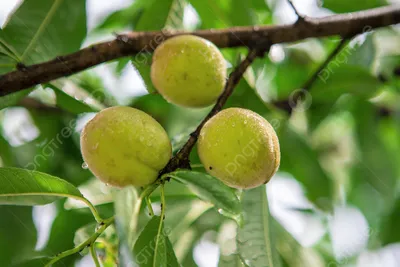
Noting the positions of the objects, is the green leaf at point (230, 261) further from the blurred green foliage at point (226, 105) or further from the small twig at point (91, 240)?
the small twig at point (91, 240)

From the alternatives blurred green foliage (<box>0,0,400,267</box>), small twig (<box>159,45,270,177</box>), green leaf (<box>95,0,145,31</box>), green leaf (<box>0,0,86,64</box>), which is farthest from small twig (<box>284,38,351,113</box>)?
green leaf (<box>0,0,86,64</box>)

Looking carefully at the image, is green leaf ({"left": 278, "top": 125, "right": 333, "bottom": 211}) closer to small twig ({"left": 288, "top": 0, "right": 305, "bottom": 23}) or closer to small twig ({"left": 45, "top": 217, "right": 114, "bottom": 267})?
small twig ({"left": 288, "top": 0, "right": 305, "bottom": 23})

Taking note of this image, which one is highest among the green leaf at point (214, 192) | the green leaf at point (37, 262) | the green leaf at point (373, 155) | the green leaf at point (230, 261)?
the green leaf at point (214, 192)

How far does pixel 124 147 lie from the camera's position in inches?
38.0

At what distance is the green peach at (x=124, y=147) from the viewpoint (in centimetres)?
97

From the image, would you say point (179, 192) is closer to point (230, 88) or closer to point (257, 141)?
point (230, 88)

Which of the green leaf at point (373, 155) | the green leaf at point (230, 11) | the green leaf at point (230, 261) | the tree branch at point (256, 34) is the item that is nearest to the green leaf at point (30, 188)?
the tree branch at point (256, 34)

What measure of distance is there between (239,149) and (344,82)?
2.73ft

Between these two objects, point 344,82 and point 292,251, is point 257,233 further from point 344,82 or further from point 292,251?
point 344,82

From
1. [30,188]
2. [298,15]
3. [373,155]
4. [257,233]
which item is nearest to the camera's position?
[30,188]

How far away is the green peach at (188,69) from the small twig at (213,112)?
27mm

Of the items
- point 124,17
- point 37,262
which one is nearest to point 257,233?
point 37,262

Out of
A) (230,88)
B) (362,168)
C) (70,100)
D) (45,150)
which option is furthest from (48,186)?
(362,168)

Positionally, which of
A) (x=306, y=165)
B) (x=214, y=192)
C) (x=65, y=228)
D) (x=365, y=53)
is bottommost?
(x=306, y=165)
